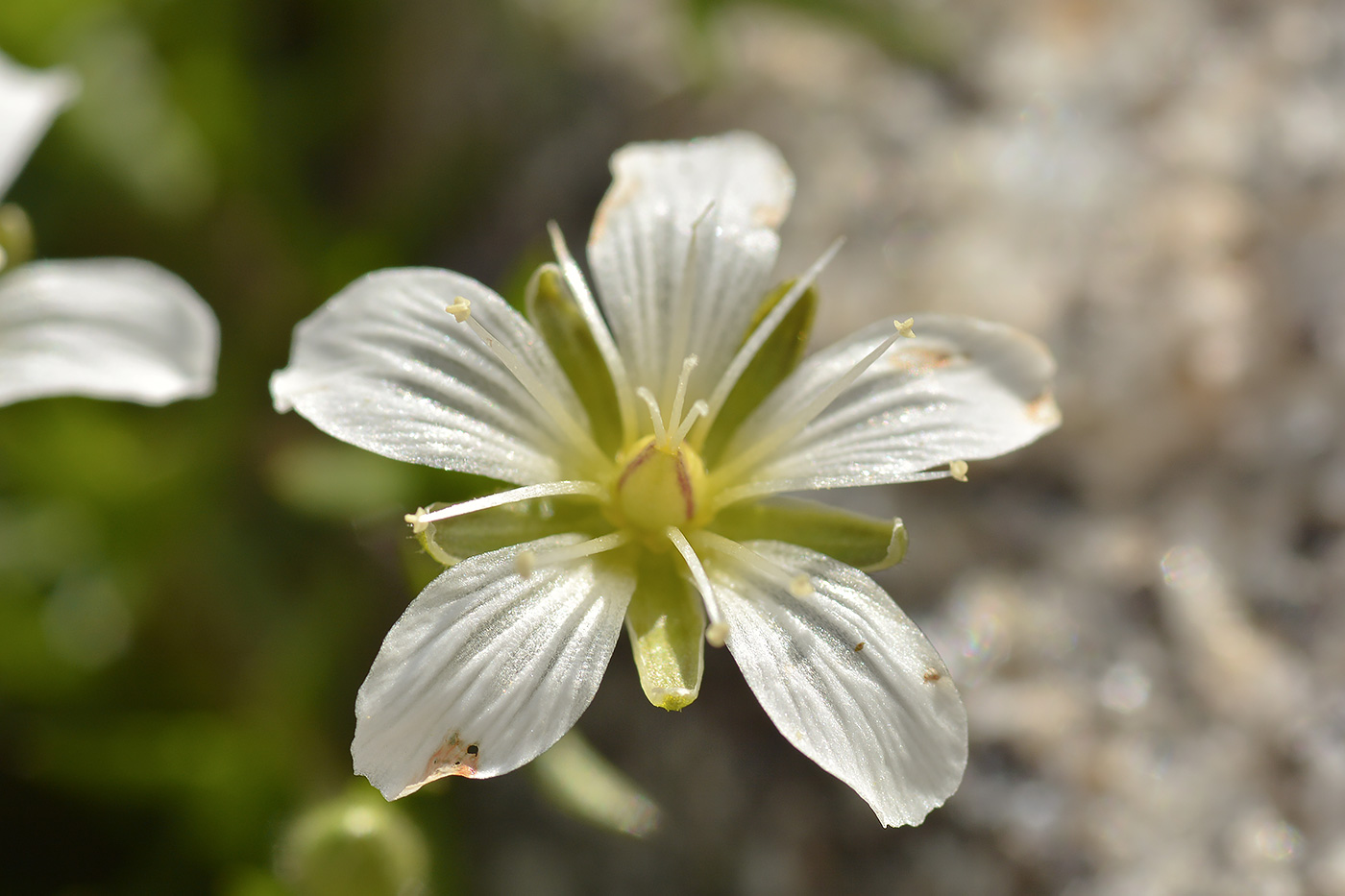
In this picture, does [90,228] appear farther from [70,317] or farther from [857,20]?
[857,20]

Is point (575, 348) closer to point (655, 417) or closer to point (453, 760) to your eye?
point (655, 417)

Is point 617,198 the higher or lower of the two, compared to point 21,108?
higher

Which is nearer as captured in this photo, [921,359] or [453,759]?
[453,759]

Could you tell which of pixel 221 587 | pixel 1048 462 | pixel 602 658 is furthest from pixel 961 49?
pixel 221 587

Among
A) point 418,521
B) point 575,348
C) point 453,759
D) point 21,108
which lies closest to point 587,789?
point 453,759

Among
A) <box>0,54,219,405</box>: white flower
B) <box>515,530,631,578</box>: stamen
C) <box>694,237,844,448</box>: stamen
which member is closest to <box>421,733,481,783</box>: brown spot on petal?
<box>515,530,631,578</box>: stamen

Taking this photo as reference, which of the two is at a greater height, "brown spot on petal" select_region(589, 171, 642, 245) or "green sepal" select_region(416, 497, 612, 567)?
"brown spot on petal" select_region(589, 171, 642, 245)

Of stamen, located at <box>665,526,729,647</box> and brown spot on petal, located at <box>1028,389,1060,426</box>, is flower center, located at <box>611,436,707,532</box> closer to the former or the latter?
stamen, located at <box>665,526,729,647</box>
